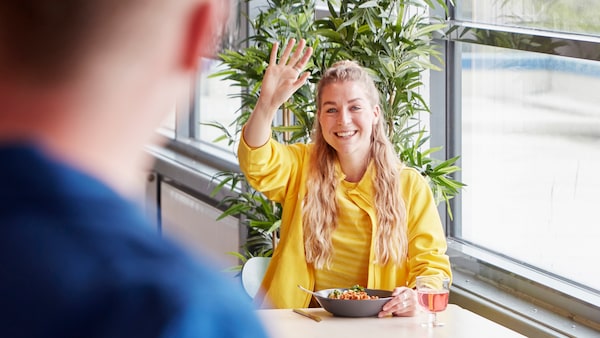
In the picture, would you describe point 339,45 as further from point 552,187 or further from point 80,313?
point 80,313

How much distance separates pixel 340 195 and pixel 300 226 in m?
0.17

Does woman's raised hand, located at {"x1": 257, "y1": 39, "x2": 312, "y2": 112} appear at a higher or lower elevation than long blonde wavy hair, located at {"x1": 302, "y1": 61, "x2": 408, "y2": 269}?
higher

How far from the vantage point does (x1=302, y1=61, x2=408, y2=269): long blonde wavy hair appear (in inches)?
121

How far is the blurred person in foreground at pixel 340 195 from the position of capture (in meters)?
3.09

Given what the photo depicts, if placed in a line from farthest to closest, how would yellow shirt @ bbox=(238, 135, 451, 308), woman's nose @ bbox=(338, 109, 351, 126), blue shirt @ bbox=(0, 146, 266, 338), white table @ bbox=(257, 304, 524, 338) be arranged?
woman's nose @ bbox=(338, 109, 351, 126) < yellow shirt @ bbox=(238, 135, 451, 308) < white table @ bbox=(257, 304, 524, 338) < blue shirt @ bbox=(0, 146, 266, 338)

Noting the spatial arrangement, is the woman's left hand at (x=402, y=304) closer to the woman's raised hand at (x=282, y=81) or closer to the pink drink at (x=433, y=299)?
the pink drink at (x=433, y=299)

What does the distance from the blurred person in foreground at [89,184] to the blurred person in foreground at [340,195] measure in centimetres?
270

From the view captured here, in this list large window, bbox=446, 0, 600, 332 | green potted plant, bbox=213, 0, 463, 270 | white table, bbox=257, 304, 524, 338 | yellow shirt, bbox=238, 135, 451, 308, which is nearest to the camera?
white table, bbox=257, 304, 524, 338

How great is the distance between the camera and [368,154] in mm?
3260

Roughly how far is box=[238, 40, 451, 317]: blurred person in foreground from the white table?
309 mm

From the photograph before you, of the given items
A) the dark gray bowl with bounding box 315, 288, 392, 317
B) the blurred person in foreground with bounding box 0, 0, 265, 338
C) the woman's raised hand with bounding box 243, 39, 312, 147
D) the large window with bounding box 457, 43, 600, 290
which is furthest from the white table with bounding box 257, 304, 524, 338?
the blurred person in foreground with bounding box 0, 0, 265, 338

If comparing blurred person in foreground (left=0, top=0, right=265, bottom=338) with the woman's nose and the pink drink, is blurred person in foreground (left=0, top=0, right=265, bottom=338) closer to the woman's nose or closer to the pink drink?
the pink drink

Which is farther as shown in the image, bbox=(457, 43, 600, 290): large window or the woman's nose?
bbox=(457, 43, 600, 290): large window

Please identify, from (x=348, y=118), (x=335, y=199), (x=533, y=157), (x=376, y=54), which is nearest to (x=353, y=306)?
(x=335, y=199)
